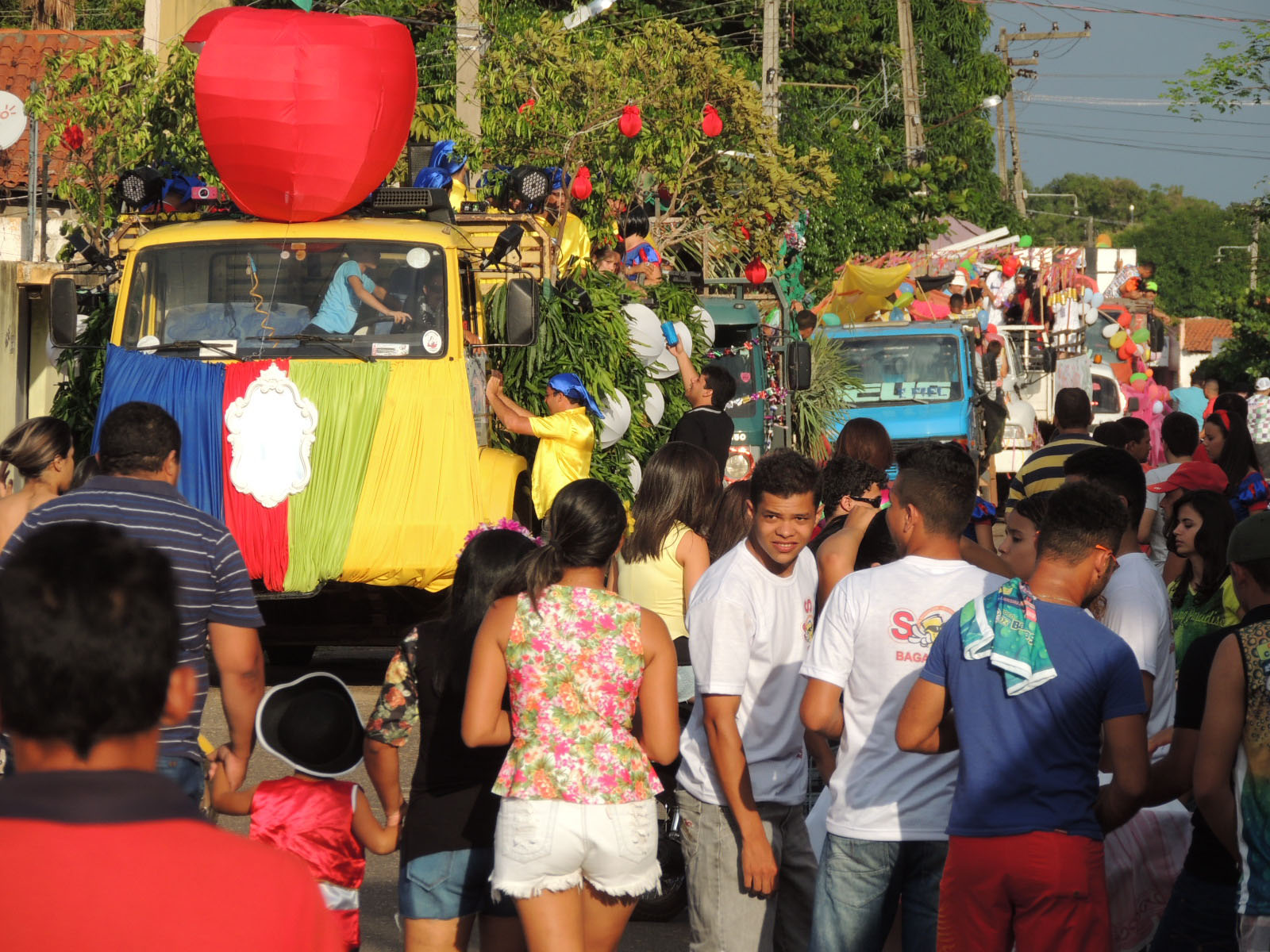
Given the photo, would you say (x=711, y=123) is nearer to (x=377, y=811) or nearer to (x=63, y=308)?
(x=63, y=308)

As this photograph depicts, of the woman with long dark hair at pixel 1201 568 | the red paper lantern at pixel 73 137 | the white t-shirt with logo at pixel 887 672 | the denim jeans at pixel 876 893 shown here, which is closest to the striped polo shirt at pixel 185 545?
the white t-shirt with logo at pixel 887 672

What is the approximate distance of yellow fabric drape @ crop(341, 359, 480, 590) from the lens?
8.70 metres

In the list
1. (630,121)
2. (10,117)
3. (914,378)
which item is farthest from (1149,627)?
(10,117)

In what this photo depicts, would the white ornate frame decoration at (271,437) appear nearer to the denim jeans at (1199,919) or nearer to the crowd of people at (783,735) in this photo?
the crowd of people at (783,735)

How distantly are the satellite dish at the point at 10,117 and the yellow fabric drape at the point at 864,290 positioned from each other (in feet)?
34.3

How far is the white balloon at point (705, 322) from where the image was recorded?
13.9 metres

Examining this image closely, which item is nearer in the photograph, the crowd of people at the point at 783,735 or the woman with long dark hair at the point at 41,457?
the crowd of people at the point at 783,735

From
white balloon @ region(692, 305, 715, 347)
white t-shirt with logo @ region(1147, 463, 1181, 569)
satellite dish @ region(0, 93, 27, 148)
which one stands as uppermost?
satellite dish @ region(0, 93, 27, 148)

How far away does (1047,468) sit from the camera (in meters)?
7.30

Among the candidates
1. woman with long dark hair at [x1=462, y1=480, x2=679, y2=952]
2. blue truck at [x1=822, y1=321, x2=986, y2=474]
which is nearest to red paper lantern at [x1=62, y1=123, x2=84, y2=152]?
blue truck at [x1=822, y1=321, x2=986, y2=474]

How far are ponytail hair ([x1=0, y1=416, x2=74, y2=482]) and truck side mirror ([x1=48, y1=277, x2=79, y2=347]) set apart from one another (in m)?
3.15

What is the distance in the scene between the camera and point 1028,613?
11.9 feet

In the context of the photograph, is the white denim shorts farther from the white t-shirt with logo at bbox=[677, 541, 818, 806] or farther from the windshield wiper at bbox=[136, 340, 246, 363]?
the windshield wiper at bbox=[136, 340, 246, 363]

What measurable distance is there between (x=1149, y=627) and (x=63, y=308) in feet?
22.4
